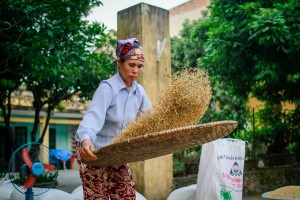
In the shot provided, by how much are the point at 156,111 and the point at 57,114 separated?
18.4 m

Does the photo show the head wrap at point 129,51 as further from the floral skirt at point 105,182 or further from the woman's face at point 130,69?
the floral skirt at point 105,182

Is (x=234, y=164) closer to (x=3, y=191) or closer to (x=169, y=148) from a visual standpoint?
(x=169, y=148)

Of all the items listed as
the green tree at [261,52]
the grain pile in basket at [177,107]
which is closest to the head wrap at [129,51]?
the grain pile in basket at [177,107]

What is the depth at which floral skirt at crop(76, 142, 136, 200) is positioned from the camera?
2.34m

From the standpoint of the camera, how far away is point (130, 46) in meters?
2.44

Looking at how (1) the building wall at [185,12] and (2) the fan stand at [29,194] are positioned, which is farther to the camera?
(1) the building wall at [185,12]

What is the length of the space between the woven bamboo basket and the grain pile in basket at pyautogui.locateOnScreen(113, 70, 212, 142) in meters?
0.15

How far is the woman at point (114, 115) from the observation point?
2.31 meters

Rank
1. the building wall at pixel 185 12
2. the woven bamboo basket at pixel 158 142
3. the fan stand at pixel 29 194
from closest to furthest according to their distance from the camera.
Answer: the woven bamboo basket at pixel 158 142 < the fan stand at pixel 29 194 < the building wall at pixel 185 12

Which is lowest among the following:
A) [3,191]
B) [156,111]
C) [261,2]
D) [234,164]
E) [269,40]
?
[3,191]

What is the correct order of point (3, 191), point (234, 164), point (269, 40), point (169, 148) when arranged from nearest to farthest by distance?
point (169, 148), point (234, 164), point (3, 191), point (269, 40)

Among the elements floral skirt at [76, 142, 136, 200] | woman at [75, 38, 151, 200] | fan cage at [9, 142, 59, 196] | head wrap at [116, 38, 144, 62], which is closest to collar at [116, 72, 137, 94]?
woman at [75, 38, 151, 200]

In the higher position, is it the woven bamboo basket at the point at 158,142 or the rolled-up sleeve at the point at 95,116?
the rolled-up sleeve at the point at 95,116

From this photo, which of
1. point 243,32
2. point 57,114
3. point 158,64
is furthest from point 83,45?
point 57,114
